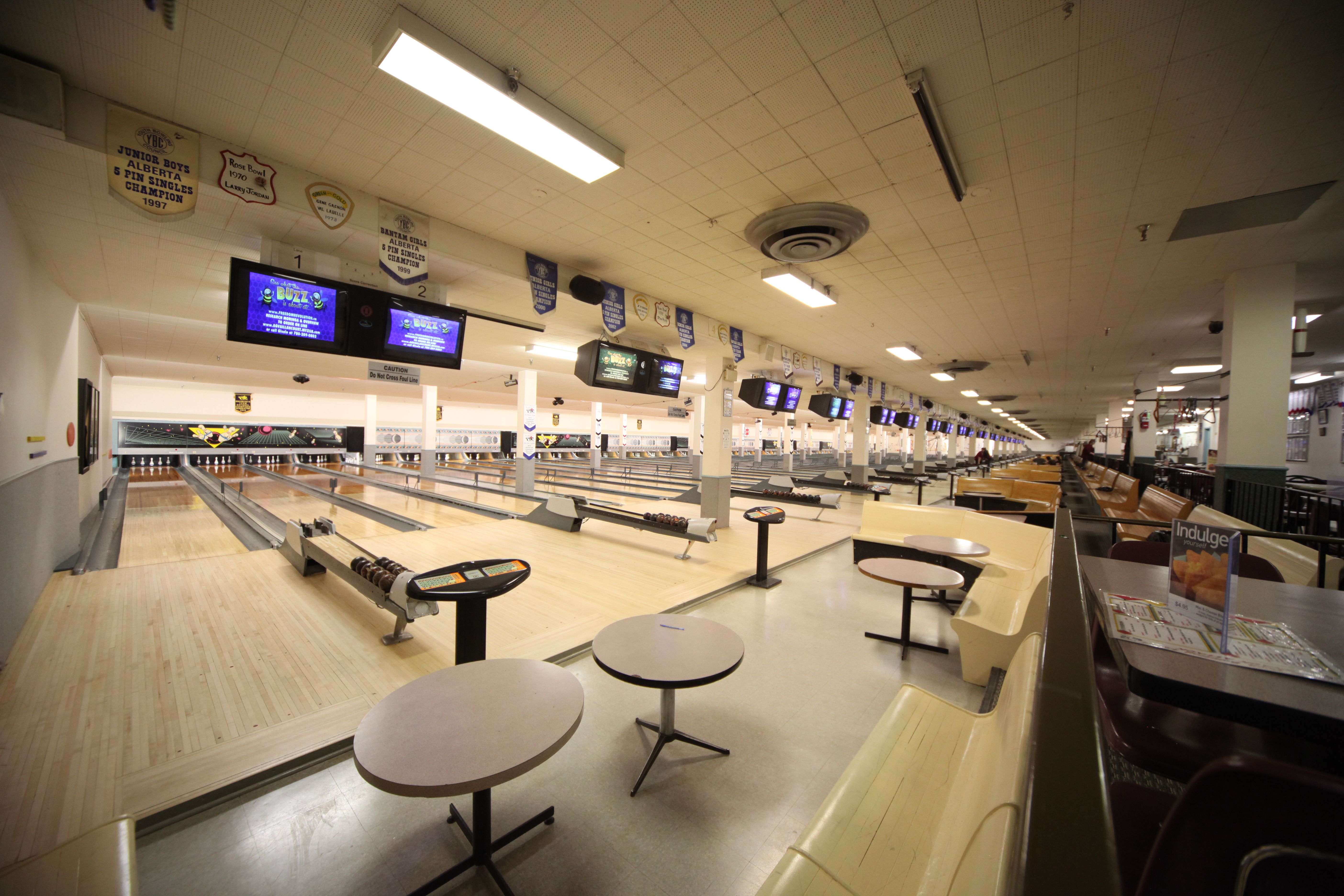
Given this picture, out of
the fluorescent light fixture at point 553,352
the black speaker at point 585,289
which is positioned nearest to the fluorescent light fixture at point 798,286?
the black speaker at point 585,289

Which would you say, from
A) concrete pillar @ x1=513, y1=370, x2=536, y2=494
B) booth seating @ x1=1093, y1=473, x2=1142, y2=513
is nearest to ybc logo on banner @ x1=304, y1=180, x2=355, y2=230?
concrete pillar @ x1=513, y1=370, x2=536, y2=494

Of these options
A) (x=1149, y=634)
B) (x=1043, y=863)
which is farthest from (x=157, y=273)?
(x=1149, y=634)

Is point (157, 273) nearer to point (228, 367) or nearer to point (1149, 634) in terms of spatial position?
point (1149, 634)

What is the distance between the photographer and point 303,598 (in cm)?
454

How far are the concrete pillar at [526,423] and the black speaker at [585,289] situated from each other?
6474 mm

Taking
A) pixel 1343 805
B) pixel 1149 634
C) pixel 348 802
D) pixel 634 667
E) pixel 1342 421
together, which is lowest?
pixel 348 802

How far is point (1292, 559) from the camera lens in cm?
316

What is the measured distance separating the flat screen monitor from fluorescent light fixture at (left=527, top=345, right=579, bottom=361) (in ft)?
13.7

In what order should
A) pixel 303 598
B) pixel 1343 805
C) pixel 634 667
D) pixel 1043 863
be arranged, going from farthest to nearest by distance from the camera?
pixel 303 598, pixel 634 667, pixel 1343 805, pixel 1043 863

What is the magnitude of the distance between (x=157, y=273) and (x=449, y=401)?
1669 centimetres

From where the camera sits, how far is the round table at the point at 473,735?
1368 millimetres

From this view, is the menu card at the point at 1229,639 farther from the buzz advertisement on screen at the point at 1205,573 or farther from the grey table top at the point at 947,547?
the grey table top at the point at 947,547

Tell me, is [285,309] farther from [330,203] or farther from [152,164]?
[152,164]

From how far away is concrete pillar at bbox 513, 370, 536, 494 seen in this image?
446 inches
